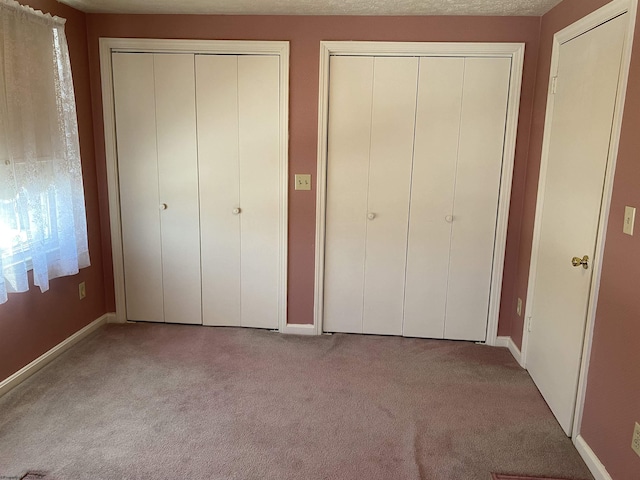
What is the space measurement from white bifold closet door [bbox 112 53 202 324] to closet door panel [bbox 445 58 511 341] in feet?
5.97

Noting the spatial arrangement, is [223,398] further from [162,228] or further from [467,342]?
[467,342]

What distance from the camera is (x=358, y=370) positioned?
288 centimetres

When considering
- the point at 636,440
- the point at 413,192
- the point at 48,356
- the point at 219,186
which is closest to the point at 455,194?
the point at 413,192

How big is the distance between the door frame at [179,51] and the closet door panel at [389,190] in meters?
0.59

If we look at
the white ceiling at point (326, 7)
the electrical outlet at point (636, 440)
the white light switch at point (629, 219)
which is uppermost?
the white ceiling at point (326, 7)

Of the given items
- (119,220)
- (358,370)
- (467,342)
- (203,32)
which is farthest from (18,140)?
(467,342)

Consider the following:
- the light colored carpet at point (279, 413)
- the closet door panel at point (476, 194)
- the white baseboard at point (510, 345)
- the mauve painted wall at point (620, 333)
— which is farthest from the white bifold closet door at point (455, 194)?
the mauve painted wall at point (620, 333)

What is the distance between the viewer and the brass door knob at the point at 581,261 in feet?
6.91

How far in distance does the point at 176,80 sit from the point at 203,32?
36 centimetres

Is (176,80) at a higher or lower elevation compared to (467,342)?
higher

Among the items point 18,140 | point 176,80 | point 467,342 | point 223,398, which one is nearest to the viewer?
point 18,140

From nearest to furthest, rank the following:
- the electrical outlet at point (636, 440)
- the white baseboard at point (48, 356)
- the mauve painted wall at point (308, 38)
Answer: the electrical outlet at point (636, 440) < the white baseboard at point (48, 356) < the mauve painted wall at point (308, 38)

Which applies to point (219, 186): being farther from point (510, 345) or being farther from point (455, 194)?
point (510, 345)

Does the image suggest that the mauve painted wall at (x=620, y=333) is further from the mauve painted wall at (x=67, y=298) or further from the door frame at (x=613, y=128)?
the mauve painted wall at (x=67, y=298)
